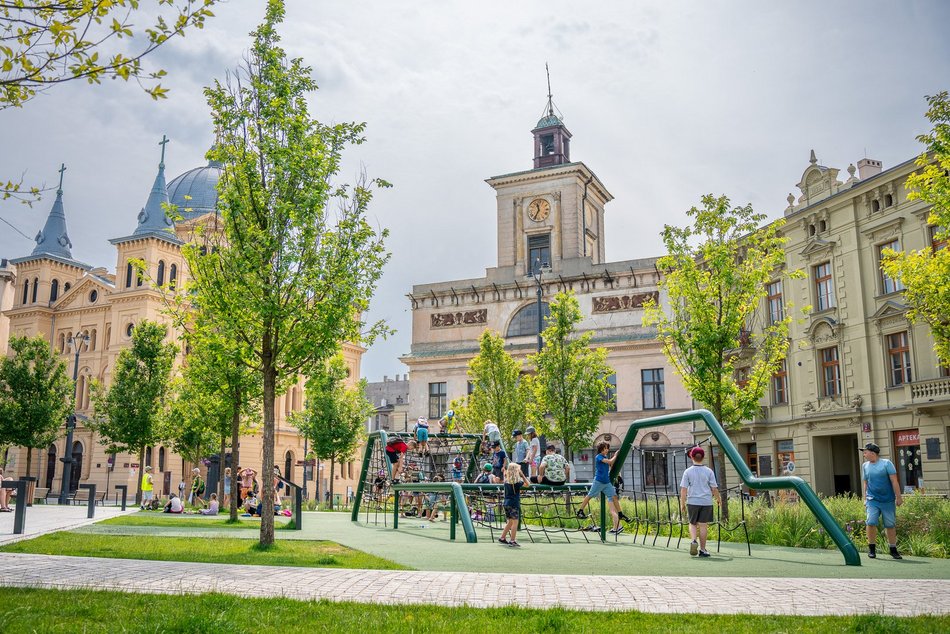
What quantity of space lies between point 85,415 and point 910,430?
191ft

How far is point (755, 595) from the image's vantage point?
774 centimetres

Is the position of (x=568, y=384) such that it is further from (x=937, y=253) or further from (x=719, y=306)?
(x=937, y=253)

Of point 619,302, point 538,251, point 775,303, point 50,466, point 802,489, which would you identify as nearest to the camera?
point 802,489

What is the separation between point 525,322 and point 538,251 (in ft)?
17.1

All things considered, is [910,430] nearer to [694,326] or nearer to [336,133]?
[694,326]

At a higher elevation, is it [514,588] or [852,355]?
[852,355]

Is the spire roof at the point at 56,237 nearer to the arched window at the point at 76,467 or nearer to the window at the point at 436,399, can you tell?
the arched window at the point at 76,467

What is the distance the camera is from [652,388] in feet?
155

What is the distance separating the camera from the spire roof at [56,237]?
71.4 meters

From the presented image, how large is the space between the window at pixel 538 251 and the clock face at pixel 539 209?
131 cm

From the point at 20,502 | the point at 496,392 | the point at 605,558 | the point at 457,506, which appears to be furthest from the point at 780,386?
the point at 20,502

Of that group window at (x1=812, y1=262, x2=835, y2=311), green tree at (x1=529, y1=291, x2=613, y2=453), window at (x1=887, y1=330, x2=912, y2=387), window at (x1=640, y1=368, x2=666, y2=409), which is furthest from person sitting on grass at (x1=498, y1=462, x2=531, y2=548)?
window at (x1=640, y1=368, x2=666, y2=409)

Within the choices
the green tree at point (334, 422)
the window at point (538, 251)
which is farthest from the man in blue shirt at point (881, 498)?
the window at point (538, 251)

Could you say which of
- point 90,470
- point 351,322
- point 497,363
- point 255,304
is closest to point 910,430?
point 497,363
